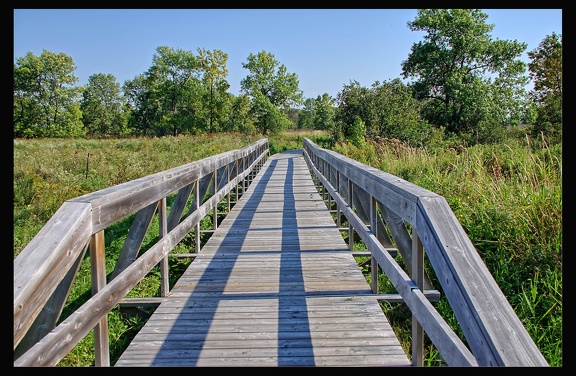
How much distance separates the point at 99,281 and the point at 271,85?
187 feet

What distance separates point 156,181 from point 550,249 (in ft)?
11.4

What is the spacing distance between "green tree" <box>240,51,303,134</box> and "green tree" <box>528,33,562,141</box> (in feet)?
91.1

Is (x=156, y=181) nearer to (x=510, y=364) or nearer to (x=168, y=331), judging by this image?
(x=168, y=331)

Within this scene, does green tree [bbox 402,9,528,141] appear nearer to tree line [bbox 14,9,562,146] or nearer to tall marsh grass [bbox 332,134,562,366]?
tree line [bbox 14,9,562,146]

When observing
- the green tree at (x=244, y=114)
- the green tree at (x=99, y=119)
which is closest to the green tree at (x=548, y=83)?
the green tree at (x=244, y=114)

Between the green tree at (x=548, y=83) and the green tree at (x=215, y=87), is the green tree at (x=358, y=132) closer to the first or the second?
the green tree at (x=548, y=83)

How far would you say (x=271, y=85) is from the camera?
57.9m

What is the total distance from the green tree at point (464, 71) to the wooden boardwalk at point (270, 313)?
30.0 metres

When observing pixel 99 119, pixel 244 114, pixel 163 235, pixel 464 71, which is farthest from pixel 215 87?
pixel 163 235

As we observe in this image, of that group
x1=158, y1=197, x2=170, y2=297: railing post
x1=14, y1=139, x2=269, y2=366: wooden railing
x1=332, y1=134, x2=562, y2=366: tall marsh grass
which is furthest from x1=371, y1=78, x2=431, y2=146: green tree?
x1=14, y1=139, x2=269, y2=366: wooden railing

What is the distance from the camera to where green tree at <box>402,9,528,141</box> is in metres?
32.8

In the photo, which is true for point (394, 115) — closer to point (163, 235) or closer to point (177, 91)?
point (163, 235)

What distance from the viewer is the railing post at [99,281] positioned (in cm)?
254

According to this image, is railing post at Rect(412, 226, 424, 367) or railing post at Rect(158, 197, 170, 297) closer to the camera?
railing post at Rect(412, 226, 424, 367)
